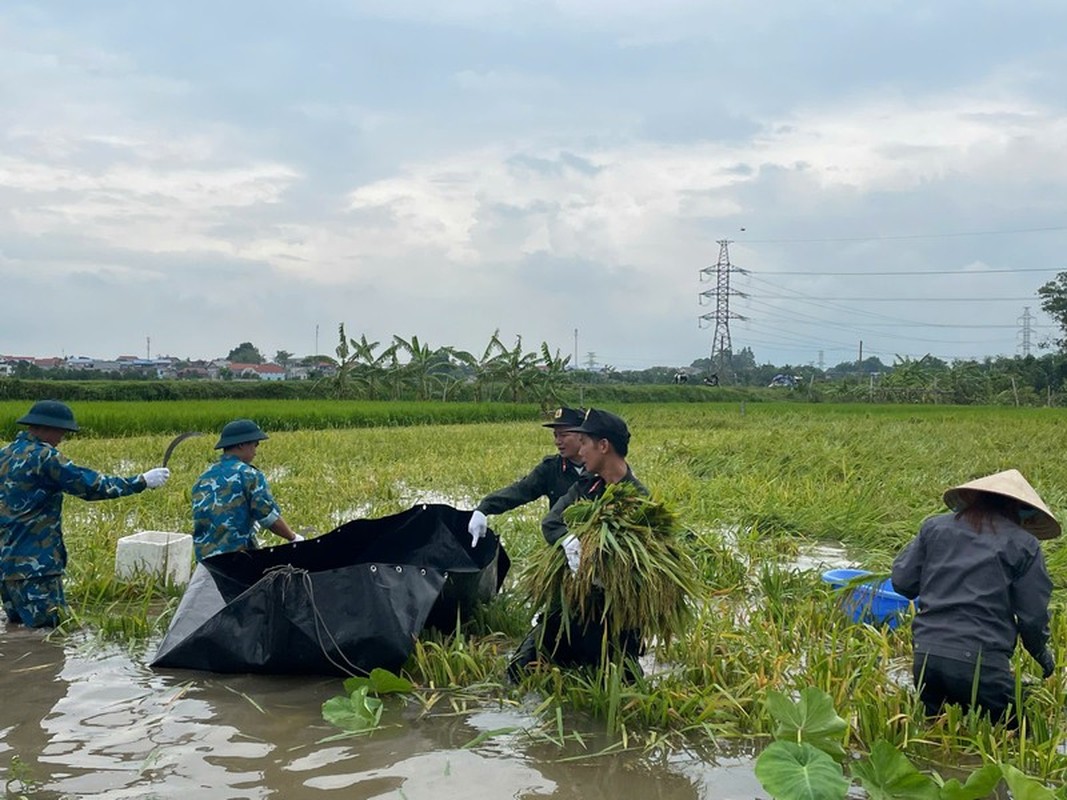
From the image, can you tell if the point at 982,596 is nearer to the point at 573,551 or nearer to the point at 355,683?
the point at 573,551

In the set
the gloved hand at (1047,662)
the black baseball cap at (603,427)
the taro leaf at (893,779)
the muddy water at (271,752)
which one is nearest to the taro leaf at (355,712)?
the muddy water at (271,752)

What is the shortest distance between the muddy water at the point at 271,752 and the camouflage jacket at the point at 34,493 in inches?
34.1

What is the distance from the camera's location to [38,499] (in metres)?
5.05

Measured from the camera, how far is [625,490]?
3990 millimetres

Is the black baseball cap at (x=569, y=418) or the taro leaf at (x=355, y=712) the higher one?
the black baseball cap at (x=569, y=418)

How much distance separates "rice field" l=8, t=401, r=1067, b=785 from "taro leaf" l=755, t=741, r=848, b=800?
0.63 meters

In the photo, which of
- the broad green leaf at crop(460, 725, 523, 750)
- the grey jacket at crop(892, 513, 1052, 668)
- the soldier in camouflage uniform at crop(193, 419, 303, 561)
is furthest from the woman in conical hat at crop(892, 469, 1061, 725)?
the soldier in camouflage uniform at crop(193, 419, 303, 561)

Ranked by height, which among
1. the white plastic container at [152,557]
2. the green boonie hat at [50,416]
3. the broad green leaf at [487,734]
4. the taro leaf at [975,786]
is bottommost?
the broad green leaf at [487,734]

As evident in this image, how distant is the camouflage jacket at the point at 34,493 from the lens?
500cm

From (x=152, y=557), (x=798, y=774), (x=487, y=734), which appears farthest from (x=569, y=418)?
(x=152, y=557)

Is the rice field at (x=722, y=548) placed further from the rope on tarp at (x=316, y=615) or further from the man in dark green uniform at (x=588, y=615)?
the rope on tarp at (x=316, y=615)

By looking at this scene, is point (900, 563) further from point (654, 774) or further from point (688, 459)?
point (688, 459)

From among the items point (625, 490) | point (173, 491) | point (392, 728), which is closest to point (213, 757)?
point (392, 728)

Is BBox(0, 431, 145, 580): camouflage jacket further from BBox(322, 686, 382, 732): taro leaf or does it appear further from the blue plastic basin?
the blue plastic basin
